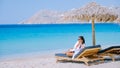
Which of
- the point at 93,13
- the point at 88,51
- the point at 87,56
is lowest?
the point at 93,13

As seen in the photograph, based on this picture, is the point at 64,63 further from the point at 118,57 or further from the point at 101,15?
the point at 101,15

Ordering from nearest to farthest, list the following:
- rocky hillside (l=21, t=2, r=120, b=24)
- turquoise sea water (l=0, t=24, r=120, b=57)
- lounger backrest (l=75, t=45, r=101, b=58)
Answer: lounger backrest (l=75, t=45, r=101, b=58) → turquoise sea water (l=0, t=24, r=120, b=57) → rocky hillside (l=21, t=2, r=120, b=24)

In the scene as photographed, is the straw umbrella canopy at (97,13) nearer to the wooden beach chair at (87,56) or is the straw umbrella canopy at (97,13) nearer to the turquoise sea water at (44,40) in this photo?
the turquoise sea water at (44,40)

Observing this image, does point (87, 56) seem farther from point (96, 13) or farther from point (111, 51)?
point (96, 13)

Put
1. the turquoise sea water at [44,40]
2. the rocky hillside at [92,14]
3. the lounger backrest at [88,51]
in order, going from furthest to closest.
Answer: the rocky hillside at [92,14]
the turquoise sea water at [44,40]
the lounger backrest at [88,51]

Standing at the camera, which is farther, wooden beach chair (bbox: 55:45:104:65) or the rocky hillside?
the rocky hillside

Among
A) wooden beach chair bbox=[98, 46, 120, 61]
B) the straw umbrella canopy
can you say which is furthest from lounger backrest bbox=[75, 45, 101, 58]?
the straw umbrella canopy

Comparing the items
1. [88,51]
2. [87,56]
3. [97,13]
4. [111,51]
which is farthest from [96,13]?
[88,51]

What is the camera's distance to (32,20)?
10250cm

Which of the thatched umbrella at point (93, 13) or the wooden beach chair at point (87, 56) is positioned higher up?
the wooden beach chair at point (87, 56)

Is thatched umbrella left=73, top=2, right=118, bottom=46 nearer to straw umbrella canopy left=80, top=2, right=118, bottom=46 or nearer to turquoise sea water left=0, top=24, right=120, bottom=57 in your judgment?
straw umbrella canopy left=80, top=2, right=118, bottom=46

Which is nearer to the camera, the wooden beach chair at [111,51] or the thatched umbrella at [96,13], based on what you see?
the wooden beach chair at [111,51]

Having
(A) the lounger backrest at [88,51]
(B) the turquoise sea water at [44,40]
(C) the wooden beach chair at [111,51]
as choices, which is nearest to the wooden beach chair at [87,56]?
(A) the lounger backrest at [88,51]

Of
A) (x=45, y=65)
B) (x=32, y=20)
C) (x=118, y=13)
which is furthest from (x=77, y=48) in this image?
(x=32, y=20)
